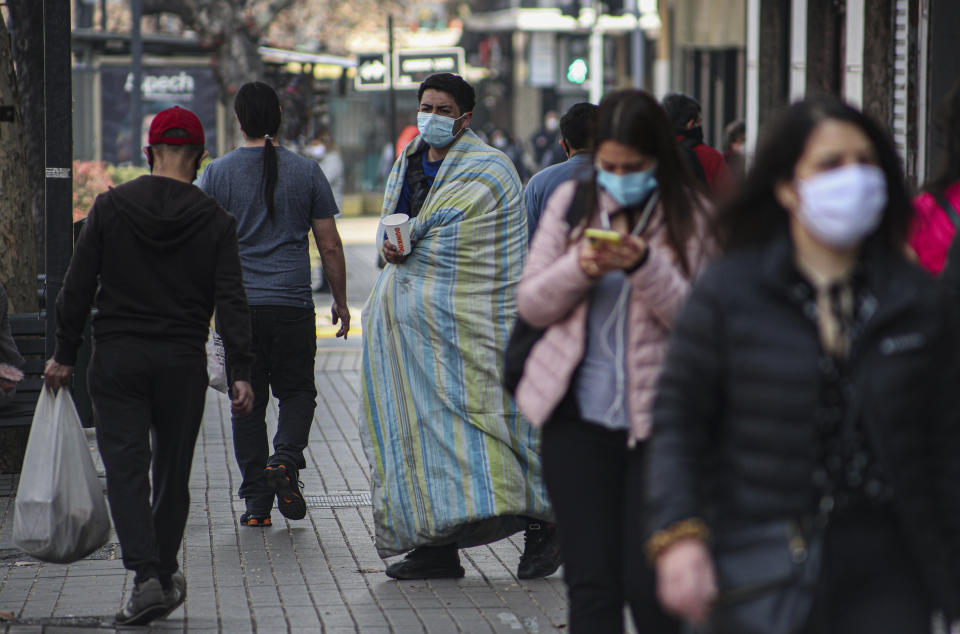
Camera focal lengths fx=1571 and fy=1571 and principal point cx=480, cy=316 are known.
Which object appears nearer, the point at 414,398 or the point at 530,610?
the point at 530,610

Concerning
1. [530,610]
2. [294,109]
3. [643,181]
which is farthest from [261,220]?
[294,109]

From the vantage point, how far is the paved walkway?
549 centimetres

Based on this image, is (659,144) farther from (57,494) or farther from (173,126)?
(57,494)

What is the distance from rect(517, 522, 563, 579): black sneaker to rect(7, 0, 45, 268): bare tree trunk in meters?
4.88

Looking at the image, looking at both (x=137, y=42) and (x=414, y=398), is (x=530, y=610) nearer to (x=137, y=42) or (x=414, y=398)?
(x=414, y=398)

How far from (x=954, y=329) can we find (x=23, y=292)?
6.84 metres

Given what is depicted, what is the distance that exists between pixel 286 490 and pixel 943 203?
3.74 metres

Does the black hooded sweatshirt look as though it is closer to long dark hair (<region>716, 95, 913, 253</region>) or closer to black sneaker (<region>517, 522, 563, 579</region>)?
black sneaker (<region>517, 522, 563, 579</region>)

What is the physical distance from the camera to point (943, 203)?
12.8 feet

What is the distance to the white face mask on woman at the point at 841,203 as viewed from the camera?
2875 mm

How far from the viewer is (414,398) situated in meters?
6.18

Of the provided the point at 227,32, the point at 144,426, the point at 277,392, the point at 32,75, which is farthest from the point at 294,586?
the point at 227,32

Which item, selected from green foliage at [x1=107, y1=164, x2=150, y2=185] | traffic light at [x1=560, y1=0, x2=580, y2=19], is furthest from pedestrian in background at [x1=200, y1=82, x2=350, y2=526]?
traffic light at [x1=560, y1=0, x2=580, y2=19]

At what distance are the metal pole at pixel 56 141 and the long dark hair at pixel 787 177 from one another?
500cm
